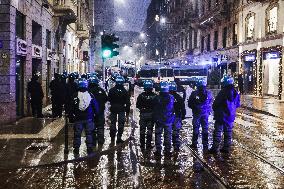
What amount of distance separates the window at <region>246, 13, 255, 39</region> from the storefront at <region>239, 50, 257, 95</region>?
4.97 ft

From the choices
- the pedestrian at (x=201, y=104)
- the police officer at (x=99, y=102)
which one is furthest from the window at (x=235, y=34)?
the police officer at (x=99, y=102)

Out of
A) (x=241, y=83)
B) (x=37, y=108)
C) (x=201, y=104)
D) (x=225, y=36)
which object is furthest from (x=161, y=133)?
(x=225, y=36)

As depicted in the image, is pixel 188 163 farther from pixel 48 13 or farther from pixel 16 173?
pixel 48 13

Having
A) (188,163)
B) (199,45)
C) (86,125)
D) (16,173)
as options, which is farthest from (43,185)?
(199,45)

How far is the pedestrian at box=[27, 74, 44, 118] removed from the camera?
679 inches

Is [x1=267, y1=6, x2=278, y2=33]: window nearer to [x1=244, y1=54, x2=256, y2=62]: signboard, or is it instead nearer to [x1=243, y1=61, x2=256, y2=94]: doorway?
[x1=244, y1=54, x2=256, y2=62]: signboard

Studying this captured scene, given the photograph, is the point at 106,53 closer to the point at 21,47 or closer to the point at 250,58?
the point at 21,47

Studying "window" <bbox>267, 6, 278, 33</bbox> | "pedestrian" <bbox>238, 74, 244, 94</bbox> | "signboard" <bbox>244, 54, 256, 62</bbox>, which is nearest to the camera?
"window" <bbox>267, 6, 278, 33</bbox>

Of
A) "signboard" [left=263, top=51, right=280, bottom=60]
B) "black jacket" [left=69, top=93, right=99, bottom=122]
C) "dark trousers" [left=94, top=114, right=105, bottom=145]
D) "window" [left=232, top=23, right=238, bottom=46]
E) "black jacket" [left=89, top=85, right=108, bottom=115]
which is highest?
"window" [left=232, top=23, right=238, bottom=46]

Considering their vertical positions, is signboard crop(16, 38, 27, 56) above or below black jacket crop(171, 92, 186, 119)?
above

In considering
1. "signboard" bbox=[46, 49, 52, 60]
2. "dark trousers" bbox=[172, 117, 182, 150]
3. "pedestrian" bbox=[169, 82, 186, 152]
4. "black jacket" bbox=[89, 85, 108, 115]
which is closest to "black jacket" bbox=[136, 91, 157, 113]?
"pedestrian" bbox=[169, 82, 186, 152]

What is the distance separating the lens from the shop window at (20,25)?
677 inches

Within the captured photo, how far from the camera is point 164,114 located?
33.7ft

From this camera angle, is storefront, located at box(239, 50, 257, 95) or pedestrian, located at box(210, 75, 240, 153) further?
storefront, located at box(239, 50, 257, 95)
